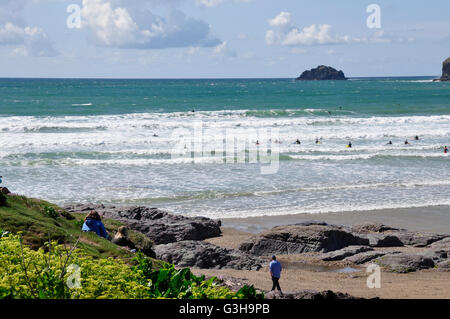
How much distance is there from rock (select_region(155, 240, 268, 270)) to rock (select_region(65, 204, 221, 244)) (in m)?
1.75

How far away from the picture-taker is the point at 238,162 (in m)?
35.1

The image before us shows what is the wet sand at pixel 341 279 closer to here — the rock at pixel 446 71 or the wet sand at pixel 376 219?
the wet sand at pixel 376 219

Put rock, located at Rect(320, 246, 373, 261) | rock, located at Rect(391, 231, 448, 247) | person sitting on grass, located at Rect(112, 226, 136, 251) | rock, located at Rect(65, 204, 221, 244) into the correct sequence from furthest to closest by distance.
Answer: rock, located at Rect(391, 231, 448, 247), rock, located at Rect(65, 204, 221, 244), rock, located at Rect(320, 246, 373, 261), person sitting on grass, located at Rect(112, 226, 136, 251)

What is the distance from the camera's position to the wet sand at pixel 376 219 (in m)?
20.8

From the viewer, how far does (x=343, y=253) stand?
634 inches

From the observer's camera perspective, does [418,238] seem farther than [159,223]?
Yes

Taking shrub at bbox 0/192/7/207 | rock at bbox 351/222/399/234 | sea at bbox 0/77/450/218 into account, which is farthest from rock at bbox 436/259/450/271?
shrub at bbox 0/192/7/207

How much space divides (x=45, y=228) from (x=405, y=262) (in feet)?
31.4

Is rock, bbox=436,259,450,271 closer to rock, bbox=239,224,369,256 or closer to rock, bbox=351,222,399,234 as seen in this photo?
rock, bbox=239,224,369,256

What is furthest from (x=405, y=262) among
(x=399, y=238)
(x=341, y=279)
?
(x=399, y=238)

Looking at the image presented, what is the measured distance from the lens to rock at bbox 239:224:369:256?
54.9 feet

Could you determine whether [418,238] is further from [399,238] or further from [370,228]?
[370,228]
